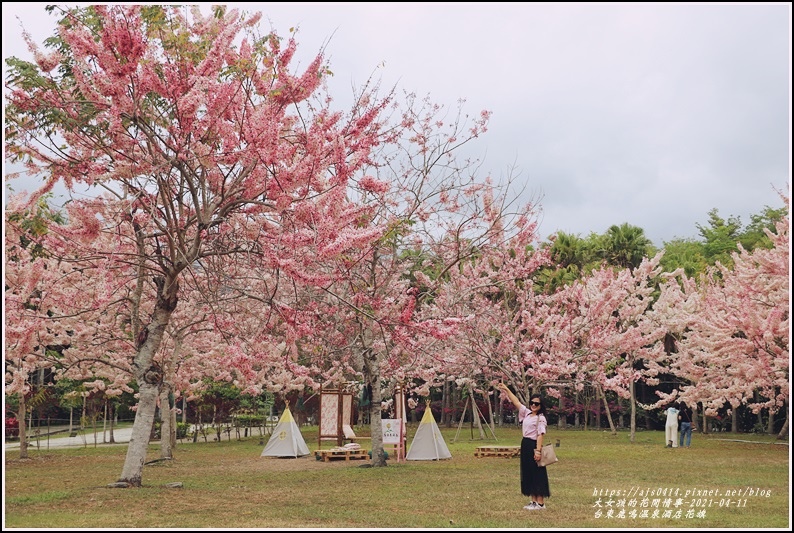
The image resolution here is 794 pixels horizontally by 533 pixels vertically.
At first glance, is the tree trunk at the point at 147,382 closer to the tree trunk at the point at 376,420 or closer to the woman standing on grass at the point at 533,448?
the woman standing on grass at the point at 533,448

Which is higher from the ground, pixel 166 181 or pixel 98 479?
pixel 166 181

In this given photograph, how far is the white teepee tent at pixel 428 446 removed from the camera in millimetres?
19766

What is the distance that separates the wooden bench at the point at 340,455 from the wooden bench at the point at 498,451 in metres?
3.15

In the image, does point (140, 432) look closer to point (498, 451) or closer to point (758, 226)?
→ point (498, 451)

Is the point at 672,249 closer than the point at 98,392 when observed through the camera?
No

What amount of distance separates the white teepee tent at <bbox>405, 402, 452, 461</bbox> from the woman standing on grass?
32.9 feet

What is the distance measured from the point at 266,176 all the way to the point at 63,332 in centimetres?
1244

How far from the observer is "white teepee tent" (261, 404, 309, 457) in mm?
21203

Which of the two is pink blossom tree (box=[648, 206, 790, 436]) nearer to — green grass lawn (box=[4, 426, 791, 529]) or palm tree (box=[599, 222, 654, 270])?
green grass lawn (box=[4, 426, 791, 529])

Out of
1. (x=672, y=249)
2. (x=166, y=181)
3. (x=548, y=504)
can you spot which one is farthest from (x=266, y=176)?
(x=672, y=249)

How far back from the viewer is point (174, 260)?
10.9 metres

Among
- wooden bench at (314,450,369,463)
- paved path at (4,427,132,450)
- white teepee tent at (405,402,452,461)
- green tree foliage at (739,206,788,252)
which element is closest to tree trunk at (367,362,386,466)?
wooden bench at (314,450,369,463)

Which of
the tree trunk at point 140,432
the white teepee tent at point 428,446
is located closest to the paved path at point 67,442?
the white teepee tent at point 428,446

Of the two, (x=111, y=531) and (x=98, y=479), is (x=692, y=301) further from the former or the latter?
(x=111, y=531)
